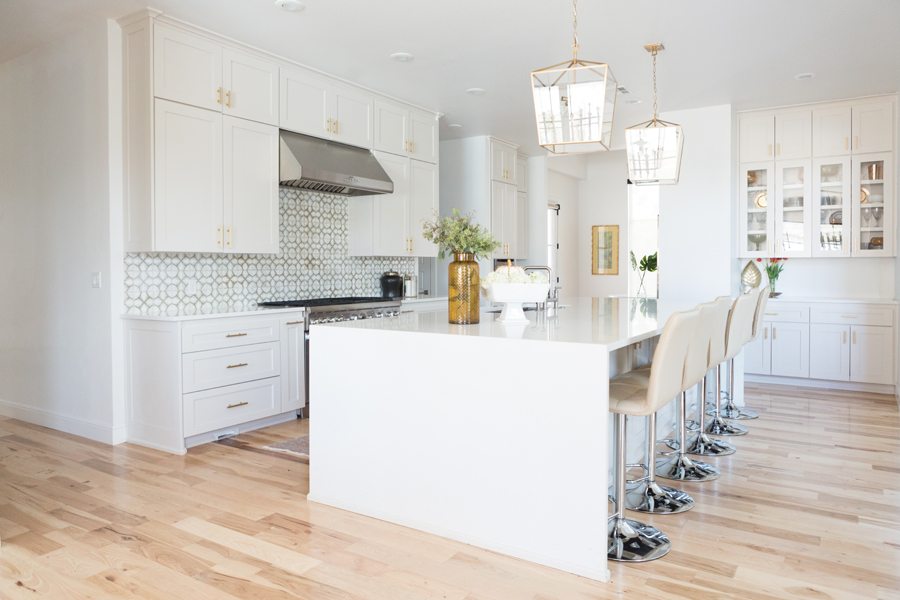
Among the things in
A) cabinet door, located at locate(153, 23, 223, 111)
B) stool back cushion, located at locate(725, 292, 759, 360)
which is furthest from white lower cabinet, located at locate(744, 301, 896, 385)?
cabinet door, located at locate(153, 23, 223, 111)

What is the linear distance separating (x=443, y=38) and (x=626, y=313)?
2166 millimetres

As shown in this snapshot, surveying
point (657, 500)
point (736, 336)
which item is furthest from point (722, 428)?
point (657, 500)

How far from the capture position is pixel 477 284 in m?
2.93

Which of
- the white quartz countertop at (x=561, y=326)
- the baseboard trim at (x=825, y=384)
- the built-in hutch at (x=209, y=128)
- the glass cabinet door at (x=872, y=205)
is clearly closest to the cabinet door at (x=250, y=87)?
the built-in hutch at (x=209, y=128)

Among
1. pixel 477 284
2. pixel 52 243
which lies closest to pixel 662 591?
pixel 477 284

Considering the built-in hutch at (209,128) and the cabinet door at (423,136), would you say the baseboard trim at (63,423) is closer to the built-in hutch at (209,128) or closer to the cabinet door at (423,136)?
the built-in hutch at (209,128)

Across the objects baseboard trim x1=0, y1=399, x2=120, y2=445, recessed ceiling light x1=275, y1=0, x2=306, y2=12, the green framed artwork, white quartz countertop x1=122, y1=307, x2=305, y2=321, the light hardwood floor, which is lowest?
the light hardwood floor

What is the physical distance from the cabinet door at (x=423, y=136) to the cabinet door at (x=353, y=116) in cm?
55

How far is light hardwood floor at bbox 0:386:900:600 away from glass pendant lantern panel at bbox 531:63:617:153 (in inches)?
65.4

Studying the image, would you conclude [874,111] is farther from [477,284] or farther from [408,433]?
[408,433]

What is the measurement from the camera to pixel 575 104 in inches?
103

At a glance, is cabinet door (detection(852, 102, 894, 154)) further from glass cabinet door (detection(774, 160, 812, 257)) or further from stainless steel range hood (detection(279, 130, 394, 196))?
stainless steel range hood (detection(279, 130, 394, 196))

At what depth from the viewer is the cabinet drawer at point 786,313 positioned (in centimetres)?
600

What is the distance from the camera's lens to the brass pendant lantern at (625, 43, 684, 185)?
408cm
